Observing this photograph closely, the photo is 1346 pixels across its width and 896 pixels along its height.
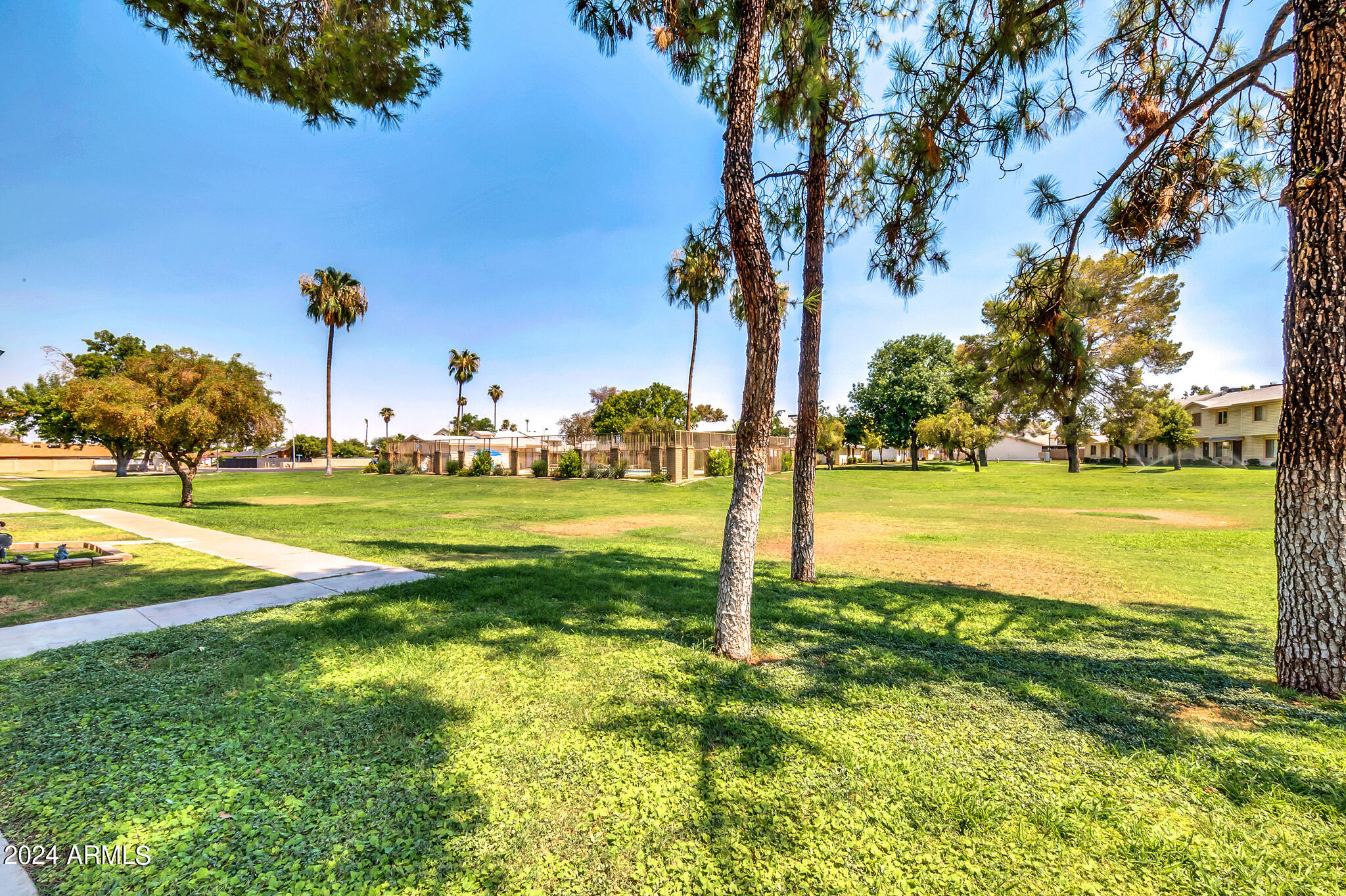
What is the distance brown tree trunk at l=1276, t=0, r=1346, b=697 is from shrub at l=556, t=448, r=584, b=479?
2773 cm

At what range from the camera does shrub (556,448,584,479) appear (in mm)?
29719

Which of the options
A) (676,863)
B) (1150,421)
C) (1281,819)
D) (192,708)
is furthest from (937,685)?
(1150,421)

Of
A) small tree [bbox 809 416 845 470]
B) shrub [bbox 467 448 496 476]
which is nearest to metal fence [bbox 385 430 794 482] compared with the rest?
shrub [bbox 467 448 496 476]

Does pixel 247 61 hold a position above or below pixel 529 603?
above

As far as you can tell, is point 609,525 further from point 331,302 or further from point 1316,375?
point 331,302

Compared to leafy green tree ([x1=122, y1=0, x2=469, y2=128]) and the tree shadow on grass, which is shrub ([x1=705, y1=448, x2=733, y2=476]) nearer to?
the tree shadow on grass

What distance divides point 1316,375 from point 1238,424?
5489 centimetres

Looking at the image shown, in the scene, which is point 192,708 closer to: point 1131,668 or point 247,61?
point 247,61

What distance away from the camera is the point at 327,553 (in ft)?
26.6

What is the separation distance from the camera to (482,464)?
33.4 m

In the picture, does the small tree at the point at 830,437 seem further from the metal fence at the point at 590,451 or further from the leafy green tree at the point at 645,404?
the leafy green tree at the point at 645,404

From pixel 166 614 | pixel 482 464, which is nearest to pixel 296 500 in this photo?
pixel 482 464

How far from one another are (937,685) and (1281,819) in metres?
1.61

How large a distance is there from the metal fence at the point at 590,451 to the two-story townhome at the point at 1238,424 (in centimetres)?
3534
